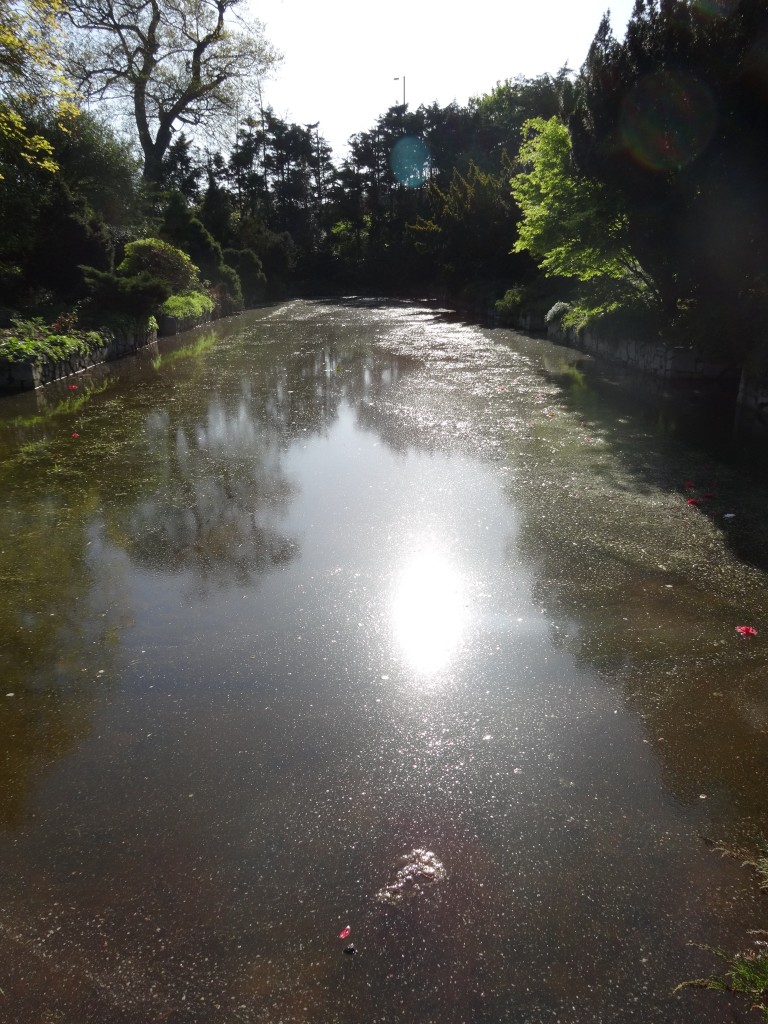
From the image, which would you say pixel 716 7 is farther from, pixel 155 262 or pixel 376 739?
pixel 155 262

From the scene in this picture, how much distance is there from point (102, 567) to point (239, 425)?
14.2 feet

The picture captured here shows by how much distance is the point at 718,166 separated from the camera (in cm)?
886

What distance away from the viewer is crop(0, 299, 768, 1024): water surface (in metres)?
1.96

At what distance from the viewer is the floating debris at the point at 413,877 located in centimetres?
217

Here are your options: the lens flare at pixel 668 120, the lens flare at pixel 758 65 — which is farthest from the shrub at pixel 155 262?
the lens flare at pixel 758 65

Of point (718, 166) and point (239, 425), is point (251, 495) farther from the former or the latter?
point (718, 166)

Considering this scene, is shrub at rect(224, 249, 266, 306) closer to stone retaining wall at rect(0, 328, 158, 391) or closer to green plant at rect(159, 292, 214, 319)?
green plant at rect(159, 292, 214, 319)

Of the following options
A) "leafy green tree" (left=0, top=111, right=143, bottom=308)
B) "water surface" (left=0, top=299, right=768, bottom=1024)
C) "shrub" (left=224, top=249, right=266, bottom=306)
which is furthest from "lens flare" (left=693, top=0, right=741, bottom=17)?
"shrub" (left=224, top=249, right=266, bottom=306)

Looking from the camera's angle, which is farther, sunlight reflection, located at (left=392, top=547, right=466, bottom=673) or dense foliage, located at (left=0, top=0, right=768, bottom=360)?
dense foliage, located at (left=0, top=0, right=768, bottom=360)

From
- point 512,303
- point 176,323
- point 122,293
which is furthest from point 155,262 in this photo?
point 512,303

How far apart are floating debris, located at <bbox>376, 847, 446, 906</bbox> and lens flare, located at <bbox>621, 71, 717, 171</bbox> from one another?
9943 millimetres

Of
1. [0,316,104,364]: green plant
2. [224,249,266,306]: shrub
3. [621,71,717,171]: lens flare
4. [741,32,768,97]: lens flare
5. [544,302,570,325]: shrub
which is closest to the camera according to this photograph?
[741,32,768,97]: lens flare

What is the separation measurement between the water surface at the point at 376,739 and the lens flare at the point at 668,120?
5193mm

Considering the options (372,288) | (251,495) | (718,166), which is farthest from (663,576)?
(372,288)
